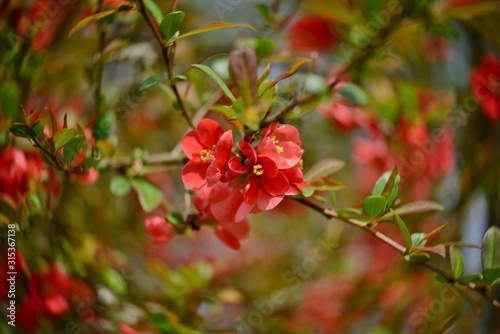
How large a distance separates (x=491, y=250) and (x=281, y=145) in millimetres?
199

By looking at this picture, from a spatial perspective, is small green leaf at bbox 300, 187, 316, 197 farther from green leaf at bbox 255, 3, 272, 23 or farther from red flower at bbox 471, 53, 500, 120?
red flower at bbox 471, 53, 500, 120

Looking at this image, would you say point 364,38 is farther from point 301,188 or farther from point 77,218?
point 77,218

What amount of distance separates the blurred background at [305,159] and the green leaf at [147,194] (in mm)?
32

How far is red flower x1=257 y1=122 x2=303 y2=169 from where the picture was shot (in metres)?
0.39

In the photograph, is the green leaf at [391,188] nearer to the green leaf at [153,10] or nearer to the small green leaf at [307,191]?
the small green leaf at [307,191]

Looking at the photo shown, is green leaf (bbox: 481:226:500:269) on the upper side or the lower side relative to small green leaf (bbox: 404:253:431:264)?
lower

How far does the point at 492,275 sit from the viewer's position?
0.42m

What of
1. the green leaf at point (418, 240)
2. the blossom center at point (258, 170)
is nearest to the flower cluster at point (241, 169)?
the blossom center at point (258, 170)

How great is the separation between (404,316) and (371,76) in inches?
15.0

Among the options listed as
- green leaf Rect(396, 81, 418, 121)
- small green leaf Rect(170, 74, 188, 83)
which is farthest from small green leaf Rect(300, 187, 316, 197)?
green leaf Rect(396, 81, 418, 121)

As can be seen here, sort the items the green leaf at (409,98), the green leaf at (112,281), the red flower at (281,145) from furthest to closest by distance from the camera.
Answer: the green leaf at (409,98), the green leaf at (112,281), the red flower at (281,145)

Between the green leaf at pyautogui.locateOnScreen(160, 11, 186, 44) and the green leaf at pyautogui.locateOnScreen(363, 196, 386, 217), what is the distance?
200mm

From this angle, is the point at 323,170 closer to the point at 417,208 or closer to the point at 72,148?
the point at 417,208

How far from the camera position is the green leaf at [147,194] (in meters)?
0.50
